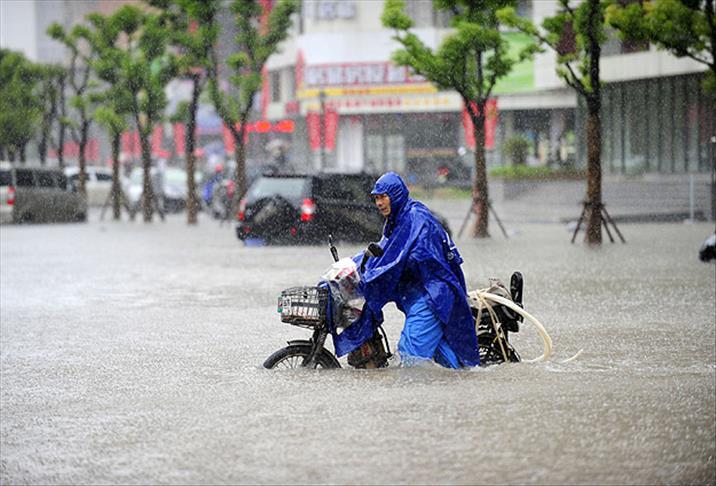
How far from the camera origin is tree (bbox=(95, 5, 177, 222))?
157 feet

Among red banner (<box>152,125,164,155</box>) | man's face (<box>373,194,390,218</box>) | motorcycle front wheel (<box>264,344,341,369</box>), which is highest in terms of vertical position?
red banner (<box>152,125,164,155</box>)

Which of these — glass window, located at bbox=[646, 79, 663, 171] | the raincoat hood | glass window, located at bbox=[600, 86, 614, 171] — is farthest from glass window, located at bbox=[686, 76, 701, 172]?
the raincoat hood

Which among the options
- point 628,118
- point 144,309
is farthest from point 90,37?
point 144,309

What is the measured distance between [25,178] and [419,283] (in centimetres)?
3744

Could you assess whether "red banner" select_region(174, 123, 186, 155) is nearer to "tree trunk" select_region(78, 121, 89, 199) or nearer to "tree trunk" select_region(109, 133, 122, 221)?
"tree trunk" select_region(78, 121, 89, 199)

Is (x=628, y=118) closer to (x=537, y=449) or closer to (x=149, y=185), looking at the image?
(x=149, y=185)

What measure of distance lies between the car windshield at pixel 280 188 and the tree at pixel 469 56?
4.94 meters

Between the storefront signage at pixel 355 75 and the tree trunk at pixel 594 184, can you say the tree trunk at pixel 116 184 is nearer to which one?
the tree trunk at pixel 594 184

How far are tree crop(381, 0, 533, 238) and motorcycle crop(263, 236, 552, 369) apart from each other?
22.9 meters

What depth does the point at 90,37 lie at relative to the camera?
5272 cm

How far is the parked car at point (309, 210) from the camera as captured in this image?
3053 cm

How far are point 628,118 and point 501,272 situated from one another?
39.0m

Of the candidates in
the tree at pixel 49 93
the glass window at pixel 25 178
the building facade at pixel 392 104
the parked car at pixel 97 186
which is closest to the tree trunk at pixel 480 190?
the glass window at pixel 25 178

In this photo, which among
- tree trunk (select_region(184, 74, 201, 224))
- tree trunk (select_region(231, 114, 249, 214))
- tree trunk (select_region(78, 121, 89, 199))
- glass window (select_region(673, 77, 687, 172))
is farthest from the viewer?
glass window (select_region(673, 77, 687, 172))
